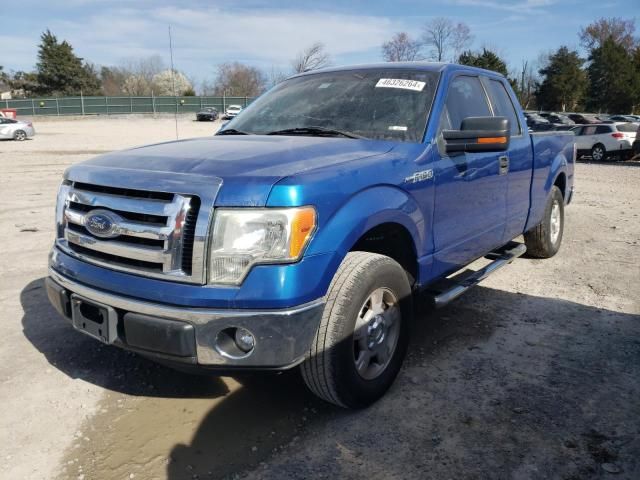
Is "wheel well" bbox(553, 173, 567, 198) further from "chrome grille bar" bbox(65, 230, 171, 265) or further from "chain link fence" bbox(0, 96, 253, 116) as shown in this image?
"chain link fence" bbox(0, 96, 253, 116)

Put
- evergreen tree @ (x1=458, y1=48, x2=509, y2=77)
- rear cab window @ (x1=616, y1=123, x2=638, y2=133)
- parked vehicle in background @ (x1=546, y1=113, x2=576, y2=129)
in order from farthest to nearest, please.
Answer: evergreen tree @ (x1=458, y1=48, x2=509, y2=77) < parked vehicle in background @ (x1=546, y1=113, x2=576, y2=129) < rear cab window @ (x1=616, y1=123, x2=638, y2=133)

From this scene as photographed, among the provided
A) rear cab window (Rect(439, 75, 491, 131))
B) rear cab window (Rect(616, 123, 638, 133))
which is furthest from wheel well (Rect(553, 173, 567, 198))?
rear cab window (Rect(616, 123, 638, 133))

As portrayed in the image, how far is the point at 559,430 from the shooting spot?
278cm

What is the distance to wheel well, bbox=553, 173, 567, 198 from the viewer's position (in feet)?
19.7

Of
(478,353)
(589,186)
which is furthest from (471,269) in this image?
(589,186)

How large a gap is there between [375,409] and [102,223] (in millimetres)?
1750

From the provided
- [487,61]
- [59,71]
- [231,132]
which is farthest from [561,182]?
[59,71]

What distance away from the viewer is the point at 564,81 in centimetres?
5438

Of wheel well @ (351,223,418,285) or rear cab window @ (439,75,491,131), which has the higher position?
rear cab window @ (439,75,491,131)

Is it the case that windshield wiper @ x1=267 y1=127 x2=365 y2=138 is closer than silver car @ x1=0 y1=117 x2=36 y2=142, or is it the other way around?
windshield wiper @ x1=267 y1=127 x2=365 y2=138

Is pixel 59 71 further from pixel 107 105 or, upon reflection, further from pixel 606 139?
pixel 606 139

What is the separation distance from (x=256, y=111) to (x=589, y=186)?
11199 millimetres

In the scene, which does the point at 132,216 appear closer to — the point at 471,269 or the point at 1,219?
the point at 471,269

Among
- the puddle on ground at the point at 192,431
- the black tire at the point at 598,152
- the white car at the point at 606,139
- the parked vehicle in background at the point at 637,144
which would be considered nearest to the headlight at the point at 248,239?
the puddle on ground at the point at 192,431
